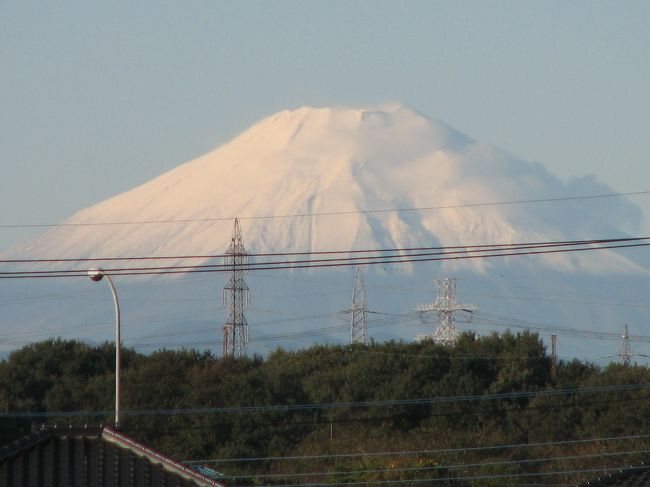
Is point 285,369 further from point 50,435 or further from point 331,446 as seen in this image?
point 50,435

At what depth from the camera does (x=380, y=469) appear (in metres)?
50.2

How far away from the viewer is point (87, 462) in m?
24.2

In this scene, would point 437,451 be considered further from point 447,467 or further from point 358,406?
point 358,406

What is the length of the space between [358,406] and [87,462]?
43.4 meters

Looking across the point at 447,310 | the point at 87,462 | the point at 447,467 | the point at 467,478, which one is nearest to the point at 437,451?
the point at 447,467

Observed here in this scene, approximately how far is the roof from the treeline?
25.8 meters

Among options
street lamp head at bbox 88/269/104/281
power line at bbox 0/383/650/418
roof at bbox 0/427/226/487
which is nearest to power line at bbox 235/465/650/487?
street lamp head at bbox 88/269/104/281

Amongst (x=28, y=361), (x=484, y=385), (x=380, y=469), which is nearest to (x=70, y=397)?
(x=28, y=361)

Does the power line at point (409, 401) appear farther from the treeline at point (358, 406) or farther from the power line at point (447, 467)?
the power line at point (447, 467)

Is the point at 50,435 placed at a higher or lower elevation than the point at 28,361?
lower

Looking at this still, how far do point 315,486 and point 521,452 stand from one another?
16355 mm

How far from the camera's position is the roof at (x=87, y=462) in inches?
945

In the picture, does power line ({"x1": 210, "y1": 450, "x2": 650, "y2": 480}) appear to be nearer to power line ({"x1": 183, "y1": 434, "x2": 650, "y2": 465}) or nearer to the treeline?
the treeline

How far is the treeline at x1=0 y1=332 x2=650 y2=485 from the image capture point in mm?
57219
